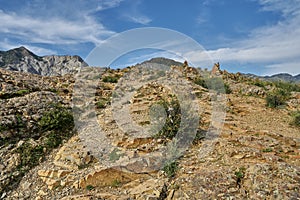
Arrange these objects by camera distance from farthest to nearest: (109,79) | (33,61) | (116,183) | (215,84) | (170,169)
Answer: (33,61), (109,79), (215,84), (170,169), (116,183)

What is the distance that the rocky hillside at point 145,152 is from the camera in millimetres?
4805

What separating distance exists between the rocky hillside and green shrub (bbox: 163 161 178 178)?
0.08 ft

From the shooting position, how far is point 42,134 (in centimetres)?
703

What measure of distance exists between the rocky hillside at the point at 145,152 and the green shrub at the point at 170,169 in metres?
0.02

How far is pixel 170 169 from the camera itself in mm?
5375

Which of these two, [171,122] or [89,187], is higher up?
[171,122]

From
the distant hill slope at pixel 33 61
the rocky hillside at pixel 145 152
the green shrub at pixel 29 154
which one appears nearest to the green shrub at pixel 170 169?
the rocky hillside at pixel 145 152

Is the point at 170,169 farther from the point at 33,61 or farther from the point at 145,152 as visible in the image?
the point at 33,61

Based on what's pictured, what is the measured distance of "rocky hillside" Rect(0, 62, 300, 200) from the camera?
15.8 feet

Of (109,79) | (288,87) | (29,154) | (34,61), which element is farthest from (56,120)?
(34,61)

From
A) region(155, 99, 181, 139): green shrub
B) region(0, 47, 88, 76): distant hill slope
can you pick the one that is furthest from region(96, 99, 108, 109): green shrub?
region(0, 47, 88, 76): distant hill slope

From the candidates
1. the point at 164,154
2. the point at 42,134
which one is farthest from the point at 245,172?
the point at 42,134

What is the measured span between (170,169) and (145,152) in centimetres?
82

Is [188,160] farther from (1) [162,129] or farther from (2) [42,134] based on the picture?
(2) [42,134]
